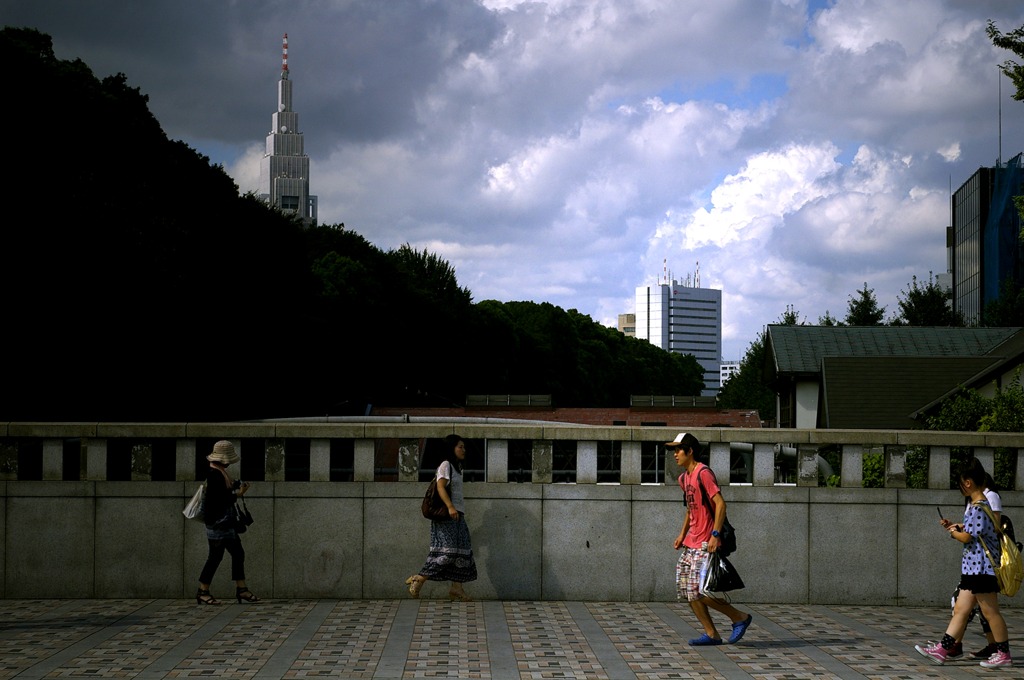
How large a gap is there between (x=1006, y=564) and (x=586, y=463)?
4.68m

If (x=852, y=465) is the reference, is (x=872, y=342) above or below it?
above

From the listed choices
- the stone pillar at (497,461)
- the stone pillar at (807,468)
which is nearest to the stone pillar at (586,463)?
the stone pillar at (497,461)

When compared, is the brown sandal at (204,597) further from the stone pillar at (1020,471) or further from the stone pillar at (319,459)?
the stone pillar at (1020,471)

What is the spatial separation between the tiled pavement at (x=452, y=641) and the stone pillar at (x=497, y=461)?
1313mm

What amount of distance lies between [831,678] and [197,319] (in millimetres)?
37879

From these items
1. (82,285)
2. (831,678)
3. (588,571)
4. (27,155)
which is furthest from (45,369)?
(831,678)

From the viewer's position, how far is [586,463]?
12.9m

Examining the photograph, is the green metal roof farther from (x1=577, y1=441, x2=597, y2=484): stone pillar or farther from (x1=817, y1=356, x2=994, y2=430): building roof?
(x1=577, y1=441, x2=597, y2=484): stone pillar

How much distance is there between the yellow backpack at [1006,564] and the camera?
936 cm

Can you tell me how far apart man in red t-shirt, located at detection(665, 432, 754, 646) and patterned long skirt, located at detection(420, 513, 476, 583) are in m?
2.76

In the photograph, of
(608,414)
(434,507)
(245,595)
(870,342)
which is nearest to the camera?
(434,507)

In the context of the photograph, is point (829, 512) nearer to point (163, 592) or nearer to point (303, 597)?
point (303, 597)

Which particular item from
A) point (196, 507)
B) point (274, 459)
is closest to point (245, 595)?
point (196, 507)

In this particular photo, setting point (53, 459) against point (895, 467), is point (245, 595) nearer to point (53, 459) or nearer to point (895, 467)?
point (53, 459)
